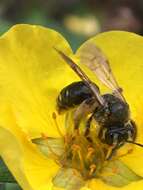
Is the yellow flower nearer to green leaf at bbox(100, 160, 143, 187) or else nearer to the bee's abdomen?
green leaf at bbox(100, 160, 143, 187)

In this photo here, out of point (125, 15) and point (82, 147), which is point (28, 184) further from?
point (125, 15)

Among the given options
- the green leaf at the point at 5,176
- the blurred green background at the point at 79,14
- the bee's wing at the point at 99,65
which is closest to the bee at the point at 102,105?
the bee's wing at the point at 99,65

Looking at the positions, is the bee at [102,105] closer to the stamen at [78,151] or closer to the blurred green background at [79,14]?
the stamen at [78,151]

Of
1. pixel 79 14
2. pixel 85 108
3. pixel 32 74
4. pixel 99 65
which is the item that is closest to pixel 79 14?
pixel 79 14

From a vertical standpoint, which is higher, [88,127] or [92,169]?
[88,127]

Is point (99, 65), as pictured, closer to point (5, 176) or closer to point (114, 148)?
point (114, 148)

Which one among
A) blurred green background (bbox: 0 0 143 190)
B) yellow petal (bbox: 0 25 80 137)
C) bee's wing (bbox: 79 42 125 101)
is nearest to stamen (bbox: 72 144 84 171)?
yellow petal (bbox: 0 25 80 137)
